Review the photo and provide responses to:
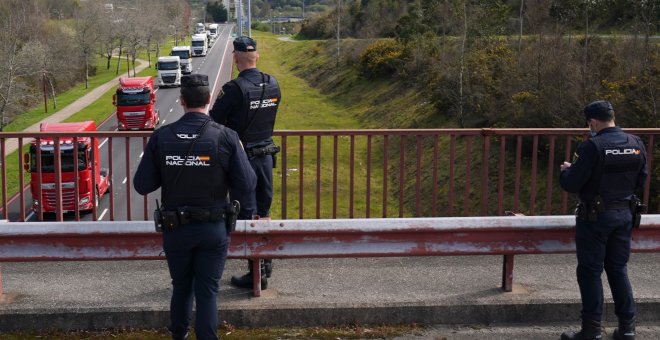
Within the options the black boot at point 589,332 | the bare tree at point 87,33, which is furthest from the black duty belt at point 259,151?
the bare tree at point 87,33

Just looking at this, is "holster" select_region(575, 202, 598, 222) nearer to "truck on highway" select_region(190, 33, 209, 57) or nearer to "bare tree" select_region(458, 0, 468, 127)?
"bare tree" select_region(458, 0, 468, 127)

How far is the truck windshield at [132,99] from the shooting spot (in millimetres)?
38688

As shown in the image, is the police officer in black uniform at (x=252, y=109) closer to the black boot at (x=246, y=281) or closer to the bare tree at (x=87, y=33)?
the black boot at (x=246, y=281)

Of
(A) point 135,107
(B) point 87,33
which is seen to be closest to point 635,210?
(A) point 135,107

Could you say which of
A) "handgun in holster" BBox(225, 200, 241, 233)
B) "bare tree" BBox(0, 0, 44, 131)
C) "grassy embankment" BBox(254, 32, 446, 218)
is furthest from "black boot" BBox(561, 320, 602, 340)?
"bare tree" BBox(0, 0, 44, 131)

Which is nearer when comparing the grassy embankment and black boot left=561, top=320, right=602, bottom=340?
black boot left=561, top=320, right=602, bottom=340

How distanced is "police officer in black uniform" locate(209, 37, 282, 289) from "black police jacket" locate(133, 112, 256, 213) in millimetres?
1012

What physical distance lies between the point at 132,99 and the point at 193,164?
35.6 meters

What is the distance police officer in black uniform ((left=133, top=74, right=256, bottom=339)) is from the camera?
4.63m

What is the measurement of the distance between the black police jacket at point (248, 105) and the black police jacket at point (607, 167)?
91.8 inches

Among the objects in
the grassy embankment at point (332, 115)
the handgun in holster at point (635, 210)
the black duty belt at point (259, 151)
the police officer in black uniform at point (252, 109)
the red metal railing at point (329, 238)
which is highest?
the police officer in black uniform at point (252, 109)

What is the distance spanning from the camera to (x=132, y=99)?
3878 centimetres

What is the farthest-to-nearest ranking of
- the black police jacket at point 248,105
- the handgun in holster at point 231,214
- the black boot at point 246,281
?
the black boot at point 246,281, the black police jacket at point 248,105, the handgun in holster at point 231,214

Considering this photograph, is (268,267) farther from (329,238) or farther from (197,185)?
(197,185)
